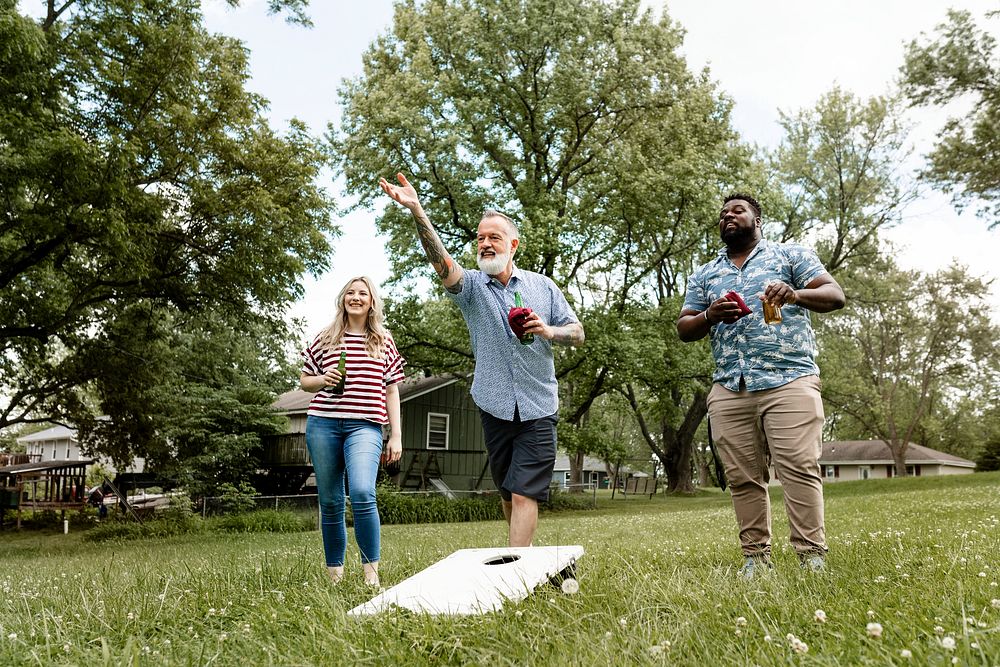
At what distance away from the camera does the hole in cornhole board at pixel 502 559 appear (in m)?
3.32

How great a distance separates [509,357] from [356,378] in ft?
3.49

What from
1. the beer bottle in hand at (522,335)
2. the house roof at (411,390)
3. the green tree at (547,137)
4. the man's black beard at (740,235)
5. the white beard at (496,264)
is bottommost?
the beer bottle in hand at (522,335)

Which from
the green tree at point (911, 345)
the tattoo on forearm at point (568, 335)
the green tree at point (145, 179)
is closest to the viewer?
the tattoo on forearm at point (568, 335)

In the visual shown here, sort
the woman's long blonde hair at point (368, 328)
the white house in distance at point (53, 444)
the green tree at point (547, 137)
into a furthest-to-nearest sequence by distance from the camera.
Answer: the white house in distance at point (53, 444)
the green tree at point (547, 137)
the woman's long blonde hair at point (368, 328)

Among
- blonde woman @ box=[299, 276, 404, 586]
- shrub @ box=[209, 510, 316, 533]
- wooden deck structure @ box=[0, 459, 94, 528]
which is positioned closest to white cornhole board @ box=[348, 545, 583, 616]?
blonde woman @ box=[299, 276, 404, 586]

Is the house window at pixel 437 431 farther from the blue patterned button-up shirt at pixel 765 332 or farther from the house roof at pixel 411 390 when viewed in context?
the blue patterned button-up shirt at pixel 765 332

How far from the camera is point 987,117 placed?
63.4 feet

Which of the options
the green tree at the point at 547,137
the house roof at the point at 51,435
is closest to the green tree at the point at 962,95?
the green tree at the point at 547,137

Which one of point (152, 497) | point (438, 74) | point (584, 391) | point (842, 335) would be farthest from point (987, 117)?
point (152, 497)

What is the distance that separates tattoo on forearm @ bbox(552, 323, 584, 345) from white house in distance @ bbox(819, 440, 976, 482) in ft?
215

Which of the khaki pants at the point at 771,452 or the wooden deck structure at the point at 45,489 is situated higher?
the khaki pants at the point at 771,452

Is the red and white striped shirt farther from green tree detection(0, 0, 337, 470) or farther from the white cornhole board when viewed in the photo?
green tree detection(0, 0, 337, 470)

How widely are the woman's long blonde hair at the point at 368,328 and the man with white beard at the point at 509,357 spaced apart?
72cm

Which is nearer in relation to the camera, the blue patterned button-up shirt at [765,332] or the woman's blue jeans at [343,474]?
the blue patterned button-up shirt at [765,332]
